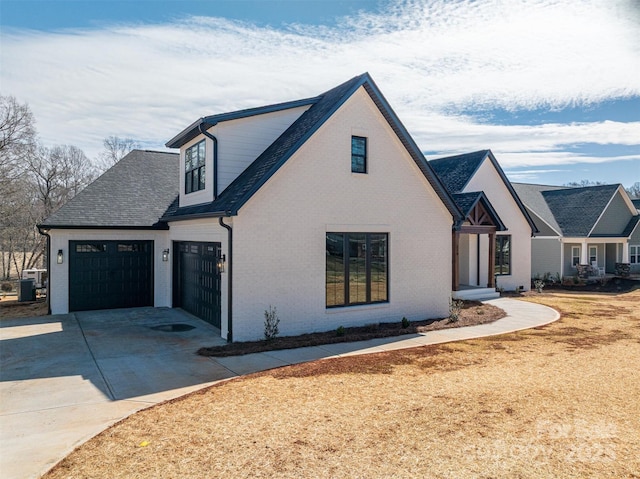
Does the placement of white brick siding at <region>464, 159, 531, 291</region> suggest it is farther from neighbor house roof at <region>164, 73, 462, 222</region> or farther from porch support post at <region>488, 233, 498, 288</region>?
neighbor house roof at <region>164, 73, 462, 222</region>

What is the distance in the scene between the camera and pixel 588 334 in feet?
42.9

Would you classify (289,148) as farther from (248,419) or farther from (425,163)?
(248,419)

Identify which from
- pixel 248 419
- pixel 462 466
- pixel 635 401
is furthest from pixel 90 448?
pixel 635 401

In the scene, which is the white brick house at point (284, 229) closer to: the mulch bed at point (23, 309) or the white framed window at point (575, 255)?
the mulch bed at point (23, 309)

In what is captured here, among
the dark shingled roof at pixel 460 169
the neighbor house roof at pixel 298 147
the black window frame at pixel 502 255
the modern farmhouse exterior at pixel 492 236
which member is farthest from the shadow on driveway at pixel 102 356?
the black window frame at pixel 502 255

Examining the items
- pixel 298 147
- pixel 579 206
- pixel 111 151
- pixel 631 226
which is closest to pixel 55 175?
pixel 111 151

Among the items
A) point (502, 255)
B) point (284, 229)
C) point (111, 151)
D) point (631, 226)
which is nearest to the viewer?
point (284, 229)

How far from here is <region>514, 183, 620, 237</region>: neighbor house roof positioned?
98.5 ft

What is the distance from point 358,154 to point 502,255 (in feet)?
45.5

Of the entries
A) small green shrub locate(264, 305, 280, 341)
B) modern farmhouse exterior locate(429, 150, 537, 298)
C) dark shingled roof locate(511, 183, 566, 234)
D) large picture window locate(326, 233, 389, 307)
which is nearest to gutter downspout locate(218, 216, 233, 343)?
small green shrub locate(264, 305, 280, 341)

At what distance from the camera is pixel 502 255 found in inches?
935

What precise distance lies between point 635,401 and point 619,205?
30.6m

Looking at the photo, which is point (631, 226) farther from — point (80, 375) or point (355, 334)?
point (80, 375)

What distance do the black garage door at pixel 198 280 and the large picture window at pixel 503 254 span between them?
52.6 ft
